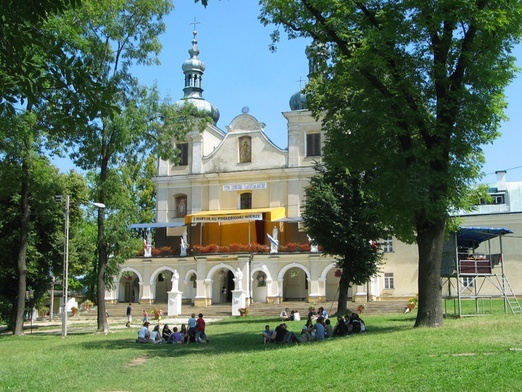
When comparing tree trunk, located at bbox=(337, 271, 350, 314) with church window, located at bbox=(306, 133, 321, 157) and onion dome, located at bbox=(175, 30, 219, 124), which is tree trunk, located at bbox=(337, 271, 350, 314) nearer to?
church window, located at bbox=(306, 133, 321, 157)

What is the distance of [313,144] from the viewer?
154 feet

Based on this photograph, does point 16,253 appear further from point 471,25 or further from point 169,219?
point 471,25

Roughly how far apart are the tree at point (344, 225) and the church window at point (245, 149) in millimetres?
17131

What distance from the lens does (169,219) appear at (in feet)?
163

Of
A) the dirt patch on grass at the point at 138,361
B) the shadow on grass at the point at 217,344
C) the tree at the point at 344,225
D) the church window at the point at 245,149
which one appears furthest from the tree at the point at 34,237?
the church window at the point at 245,149

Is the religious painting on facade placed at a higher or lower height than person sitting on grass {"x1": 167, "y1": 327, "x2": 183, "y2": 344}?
higher

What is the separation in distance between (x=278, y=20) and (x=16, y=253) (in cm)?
1895

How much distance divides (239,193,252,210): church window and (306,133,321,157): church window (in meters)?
5.56

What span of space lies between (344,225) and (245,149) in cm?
1952

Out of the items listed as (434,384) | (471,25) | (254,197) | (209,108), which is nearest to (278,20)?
(471,25)

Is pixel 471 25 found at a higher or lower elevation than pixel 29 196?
higher

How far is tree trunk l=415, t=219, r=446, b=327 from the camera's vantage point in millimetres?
17547

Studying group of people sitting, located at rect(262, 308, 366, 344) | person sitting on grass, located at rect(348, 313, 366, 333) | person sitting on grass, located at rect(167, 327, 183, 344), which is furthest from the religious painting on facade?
person sitting on grass, located at rect(348, 313, 366, 333)

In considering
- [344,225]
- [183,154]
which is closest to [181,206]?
[183,154]
